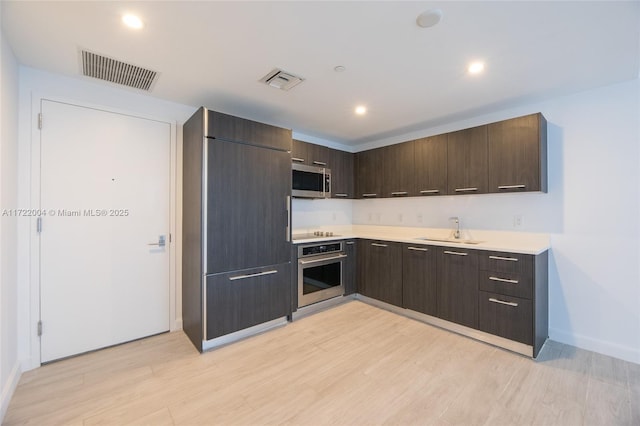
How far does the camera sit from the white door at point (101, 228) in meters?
2.31

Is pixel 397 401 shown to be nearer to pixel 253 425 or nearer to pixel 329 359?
pixel 329 359

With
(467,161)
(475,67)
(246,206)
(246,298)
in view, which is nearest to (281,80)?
(246,206)

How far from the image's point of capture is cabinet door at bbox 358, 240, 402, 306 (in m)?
3.40

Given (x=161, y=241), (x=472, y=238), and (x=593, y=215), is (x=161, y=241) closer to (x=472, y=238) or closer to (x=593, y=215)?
(x=472, y=238)

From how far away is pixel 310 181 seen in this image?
368 centimetres

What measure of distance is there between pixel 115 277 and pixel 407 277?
3041 mm

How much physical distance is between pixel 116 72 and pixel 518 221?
4.07 meters

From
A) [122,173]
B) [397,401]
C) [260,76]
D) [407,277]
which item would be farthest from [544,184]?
[122,173]

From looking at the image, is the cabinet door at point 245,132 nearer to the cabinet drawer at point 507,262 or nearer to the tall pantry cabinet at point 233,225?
the tall pantry cabinet at point 233,225

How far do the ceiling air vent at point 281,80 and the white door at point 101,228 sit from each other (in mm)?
1229

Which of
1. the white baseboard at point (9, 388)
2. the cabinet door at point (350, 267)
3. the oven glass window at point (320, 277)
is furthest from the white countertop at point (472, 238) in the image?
the white baseboard at point (9, 388)

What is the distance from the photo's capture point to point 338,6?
5.08ft

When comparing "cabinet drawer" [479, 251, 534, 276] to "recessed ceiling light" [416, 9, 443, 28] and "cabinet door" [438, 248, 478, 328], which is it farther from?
"recessed ceiling light" [416, 9, 443, 28]

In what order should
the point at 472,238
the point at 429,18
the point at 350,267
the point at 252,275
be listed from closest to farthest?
1. the point at 429,18
2. the point at 252,275
3. the point at 472,238
4. the point at 350,267
